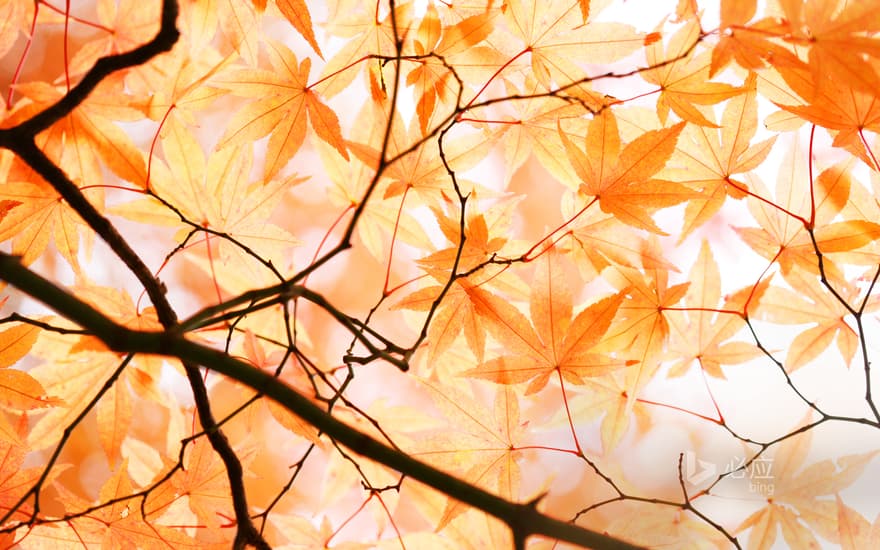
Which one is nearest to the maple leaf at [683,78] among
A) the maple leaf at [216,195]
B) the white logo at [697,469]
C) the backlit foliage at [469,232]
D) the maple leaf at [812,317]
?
the backlit foliage at [469,232]

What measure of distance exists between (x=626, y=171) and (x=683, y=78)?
12cm

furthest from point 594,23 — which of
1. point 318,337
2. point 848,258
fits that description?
point 318,337

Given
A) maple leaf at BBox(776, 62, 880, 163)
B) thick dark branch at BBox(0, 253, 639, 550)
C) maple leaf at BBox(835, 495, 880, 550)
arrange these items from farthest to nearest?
maple leaf at BBox(835, 495, 880, 550) < maple leaf at BBox(776, 62, 880, 163) < thick dark branch at BBox(0, 253, 639, 550)

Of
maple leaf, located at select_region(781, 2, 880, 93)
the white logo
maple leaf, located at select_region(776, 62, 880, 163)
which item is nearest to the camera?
maple leaf, located at select_region(781, 2, 880, 93)

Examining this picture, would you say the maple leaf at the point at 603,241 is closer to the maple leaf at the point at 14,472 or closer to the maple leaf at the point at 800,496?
the maple leaf at the point at 800,496

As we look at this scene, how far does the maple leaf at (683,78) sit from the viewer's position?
25.4 inches

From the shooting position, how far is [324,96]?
721 mm

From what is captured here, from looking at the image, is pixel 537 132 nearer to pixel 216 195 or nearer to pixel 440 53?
pixel 440 53

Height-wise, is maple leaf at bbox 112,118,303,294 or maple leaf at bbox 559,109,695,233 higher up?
maple leaf at bbox 112,118,303,294

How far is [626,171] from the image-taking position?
62 cm

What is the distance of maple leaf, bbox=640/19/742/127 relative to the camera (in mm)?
644

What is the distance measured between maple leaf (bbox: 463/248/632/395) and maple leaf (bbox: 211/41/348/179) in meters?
0.24

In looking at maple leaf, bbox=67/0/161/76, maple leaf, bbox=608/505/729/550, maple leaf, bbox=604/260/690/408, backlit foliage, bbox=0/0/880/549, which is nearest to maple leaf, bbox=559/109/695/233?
backlit foliage, bbox=0/0/880/549

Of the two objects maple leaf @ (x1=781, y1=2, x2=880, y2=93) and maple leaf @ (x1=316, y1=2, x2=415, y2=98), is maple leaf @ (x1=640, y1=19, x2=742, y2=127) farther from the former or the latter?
maple leaf @ (x1=316, y1=2, x2=415, y2=98)
